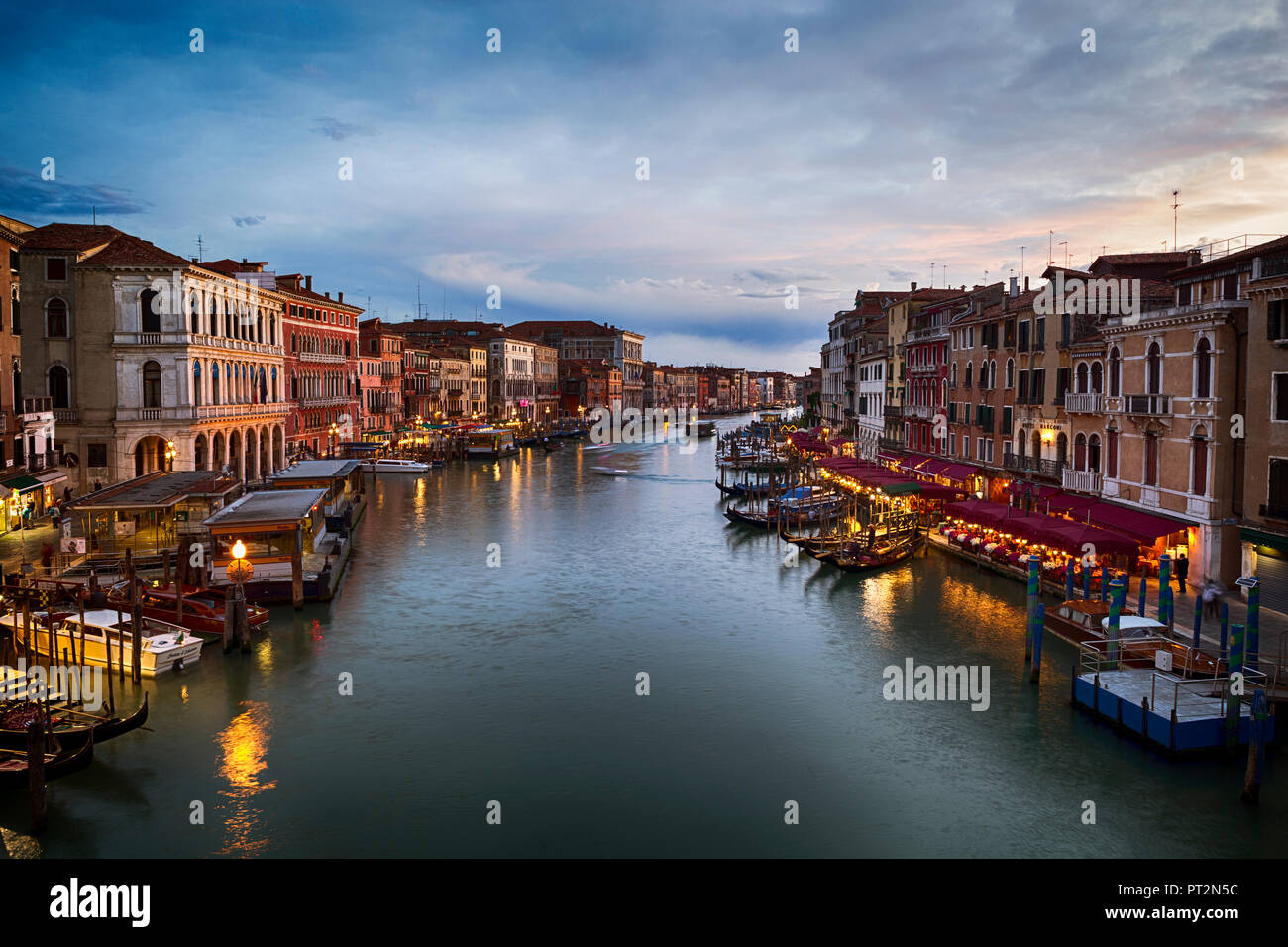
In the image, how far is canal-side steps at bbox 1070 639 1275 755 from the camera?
14.3 meters

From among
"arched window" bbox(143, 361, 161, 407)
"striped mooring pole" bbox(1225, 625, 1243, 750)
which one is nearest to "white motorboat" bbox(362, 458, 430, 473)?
"arched window" bbox(143, 361, 161, 407)

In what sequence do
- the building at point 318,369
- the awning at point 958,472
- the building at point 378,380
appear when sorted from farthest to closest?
the building at point 378,380
the building at point 318,369
the awning at point 958,472

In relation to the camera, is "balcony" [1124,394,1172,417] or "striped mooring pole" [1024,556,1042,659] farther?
"balcony" [1124,394,1172,417]

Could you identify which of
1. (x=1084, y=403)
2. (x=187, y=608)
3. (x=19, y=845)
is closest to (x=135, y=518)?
(x=187, y=608)

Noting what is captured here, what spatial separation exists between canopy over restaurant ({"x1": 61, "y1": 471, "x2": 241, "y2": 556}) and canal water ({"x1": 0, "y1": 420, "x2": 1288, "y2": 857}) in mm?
4953

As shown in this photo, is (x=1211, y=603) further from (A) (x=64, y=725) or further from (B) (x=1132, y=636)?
(A) (x=64, y=725)

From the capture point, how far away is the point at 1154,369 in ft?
79.1

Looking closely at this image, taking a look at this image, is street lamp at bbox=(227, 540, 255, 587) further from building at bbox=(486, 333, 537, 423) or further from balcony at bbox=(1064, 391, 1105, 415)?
building at bbox=(486, 333, 537, 423)

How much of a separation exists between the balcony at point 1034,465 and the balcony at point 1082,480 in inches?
20.4

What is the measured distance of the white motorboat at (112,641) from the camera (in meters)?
18.4

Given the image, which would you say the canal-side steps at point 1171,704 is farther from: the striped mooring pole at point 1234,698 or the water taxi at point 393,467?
the water taxi at point 393,467

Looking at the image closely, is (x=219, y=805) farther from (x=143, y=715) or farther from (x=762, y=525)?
(x=762, y=525)

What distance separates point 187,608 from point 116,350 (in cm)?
1959

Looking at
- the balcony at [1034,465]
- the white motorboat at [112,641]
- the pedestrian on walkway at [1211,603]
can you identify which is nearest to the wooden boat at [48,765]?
the white motorboat at [112,641]
